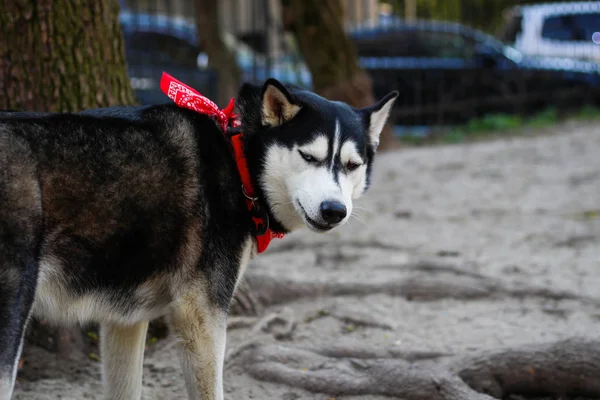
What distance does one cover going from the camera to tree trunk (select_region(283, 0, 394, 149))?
10.2 meters

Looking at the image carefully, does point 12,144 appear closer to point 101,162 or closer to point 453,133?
point 101,162

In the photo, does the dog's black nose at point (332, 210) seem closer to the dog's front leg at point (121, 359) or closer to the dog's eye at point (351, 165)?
the dog's eye at point (351, 165)

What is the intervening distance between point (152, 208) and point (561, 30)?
14.2 metres

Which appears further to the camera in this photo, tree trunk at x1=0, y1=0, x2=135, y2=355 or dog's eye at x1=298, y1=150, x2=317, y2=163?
tree trunk at x1=0, y1=0, x2=135, y2=355

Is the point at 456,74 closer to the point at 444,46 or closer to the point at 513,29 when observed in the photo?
the point at 444,46

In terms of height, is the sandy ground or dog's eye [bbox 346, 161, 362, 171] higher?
dog's eye [bbox 346, 161, 362, 171]

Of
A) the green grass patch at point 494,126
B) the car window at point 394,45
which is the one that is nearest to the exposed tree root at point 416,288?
the green grass patch at point 494,126

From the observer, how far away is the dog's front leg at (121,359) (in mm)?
3404

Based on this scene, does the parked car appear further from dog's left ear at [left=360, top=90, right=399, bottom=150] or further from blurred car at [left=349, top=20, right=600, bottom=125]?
dog's left ear at [left=360, top=90, right=399, bottom=150]

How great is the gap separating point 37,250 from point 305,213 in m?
1.12

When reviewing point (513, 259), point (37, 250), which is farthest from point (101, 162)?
point (513, 259)

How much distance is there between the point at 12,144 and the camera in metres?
2.66

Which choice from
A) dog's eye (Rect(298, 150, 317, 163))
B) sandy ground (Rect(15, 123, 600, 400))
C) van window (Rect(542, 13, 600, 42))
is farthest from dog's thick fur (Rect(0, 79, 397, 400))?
van window (Rect(542, 13, 600, 42))

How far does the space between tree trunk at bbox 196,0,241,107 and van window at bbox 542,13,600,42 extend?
7.66m
